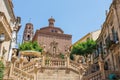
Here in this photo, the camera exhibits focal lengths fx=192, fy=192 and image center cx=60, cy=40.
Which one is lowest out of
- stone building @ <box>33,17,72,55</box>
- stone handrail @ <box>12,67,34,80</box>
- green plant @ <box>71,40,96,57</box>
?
stone handrail @ <box>12,67,34,80</box>

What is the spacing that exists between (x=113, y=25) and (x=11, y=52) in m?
12.8

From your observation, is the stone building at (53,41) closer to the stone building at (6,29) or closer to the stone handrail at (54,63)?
the stone building at (6,29)

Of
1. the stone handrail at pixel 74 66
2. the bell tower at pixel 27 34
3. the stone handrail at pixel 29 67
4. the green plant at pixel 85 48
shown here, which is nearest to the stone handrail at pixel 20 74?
the stone handrail at pixel 29 67

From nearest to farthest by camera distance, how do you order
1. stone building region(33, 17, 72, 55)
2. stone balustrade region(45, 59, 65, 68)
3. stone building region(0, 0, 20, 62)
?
1. stone building region(0, 0, 20, 62)
2. stone balustrade region(45, 59, 65, 68)
3. stone building region(33, 17, 72, 55)

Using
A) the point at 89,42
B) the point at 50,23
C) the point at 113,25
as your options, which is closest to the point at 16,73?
the point at 113,25

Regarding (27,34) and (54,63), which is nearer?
(54,63)

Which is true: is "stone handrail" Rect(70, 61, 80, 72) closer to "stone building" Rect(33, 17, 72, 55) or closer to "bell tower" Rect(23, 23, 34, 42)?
"stone building" Rect(33, 17, 72, 55)

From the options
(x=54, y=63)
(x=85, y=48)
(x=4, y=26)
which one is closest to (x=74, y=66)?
(x=54, y=63)

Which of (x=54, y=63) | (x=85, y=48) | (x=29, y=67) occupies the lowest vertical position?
(x=29, y=67)

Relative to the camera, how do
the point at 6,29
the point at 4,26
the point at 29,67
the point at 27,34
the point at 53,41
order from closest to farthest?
the point at 4,26
the point at 6,29
the point at 29,67
the point at 53,41
the point at 27,34

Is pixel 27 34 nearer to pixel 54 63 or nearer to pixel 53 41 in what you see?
pixel 53 41

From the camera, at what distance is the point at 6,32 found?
16.6 meters

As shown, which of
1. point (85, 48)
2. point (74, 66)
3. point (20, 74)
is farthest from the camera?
point (85, 48)

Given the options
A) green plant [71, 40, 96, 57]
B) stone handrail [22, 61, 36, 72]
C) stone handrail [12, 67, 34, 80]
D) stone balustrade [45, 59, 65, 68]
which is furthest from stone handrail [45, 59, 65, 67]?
green plant [71, 40, 96, 57]
